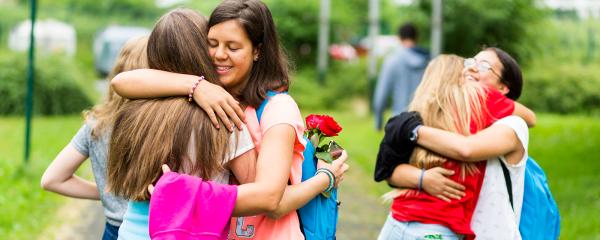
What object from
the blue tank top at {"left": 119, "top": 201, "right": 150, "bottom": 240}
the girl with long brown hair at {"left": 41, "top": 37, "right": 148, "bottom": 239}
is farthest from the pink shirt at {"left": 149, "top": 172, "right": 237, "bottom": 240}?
the girl with long brown hair at {"left": 41, "top": 37, "right": 148, "bottom": 239}

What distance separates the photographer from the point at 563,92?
78.4ft

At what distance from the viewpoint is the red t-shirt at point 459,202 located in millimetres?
3867

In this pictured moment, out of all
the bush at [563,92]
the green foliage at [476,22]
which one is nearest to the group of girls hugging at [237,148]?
the green foliage at [476,22]

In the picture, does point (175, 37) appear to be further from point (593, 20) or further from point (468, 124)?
point (593, 20)

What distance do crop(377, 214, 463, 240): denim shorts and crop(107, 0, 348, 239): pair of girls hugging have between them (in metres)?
0.73

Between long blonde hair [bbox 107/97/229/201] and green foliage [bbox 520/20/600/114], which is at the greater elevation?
long blonde hair [bbox 107/97/229/201]

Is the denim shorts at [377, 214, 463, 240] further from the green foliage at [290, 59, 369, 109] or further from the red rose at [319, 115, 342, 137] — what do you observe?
the green foliage at [290, 59, 369, 109]

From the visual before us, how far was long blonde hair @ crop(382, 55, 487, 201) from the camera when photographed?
3912 mm

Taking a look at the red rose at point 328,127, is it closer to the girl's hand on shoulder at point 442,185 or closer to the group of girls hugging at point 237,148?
the group of girls hugging at point 237,148

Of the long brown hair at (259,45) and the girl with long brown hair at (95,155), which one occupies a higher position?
the long brown hair at (259,45)

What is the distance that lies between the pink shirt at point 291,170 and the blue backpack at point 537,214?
1.21 m

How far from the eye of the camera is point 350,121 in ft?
66.3

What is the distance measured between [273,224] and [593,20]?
87.6 ft

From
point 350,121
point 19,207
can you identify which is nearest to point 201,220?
point 19,207
